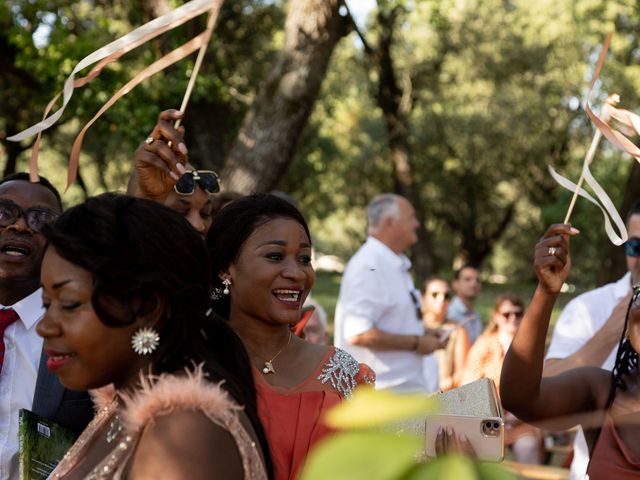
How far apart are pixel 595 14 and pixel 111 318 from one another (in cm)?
1941

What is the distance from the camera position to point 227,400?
1.93m

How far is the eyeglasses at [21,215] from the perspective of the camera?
3504mm

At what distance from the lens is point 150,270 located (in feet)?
6.68

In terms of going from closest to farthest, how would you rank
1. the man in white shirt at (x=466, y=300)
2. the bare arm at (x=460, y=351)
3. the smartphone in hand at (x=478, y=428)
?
the smartphone in hand at (x=478, y=428), the bare arm at (x=460, y=351), the man in white shirt at (x=466, y=300)

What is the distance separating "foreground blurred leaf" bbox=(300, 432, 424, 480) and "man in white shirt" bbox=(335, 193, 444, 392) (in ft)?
18.4

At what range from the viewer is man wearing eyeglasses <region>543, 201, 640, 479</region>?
4199 mm

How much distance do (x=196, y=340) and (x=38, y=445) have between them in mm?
875

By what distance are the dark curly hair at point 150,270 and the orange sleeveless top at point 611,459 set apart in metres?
1.40

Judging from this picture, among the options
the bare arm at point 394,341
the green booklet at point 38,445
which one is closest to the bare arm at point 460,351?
the bare arm at point 394,341

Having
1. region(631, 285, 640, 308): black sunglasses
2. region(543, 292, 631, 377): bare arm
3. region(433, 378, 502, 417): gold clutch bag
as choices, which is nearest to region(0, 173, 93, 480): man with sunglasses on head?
region(433, 378, 502, 417): gold clutch bag

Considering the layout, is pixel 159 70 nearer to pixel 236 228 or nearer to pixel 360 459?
pixel 236 228

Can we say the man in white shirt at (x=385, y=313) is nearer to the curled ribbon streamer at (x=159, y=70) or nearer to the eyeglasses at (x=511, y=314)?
the eyeglasses at (x=511, y=314)

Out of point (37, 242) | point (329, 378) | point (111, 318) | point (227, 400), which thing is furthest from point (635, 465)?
point (37, 242)

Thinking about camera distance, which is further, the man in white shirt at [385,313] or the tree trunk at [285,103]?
the tree trunk at [285,103]
